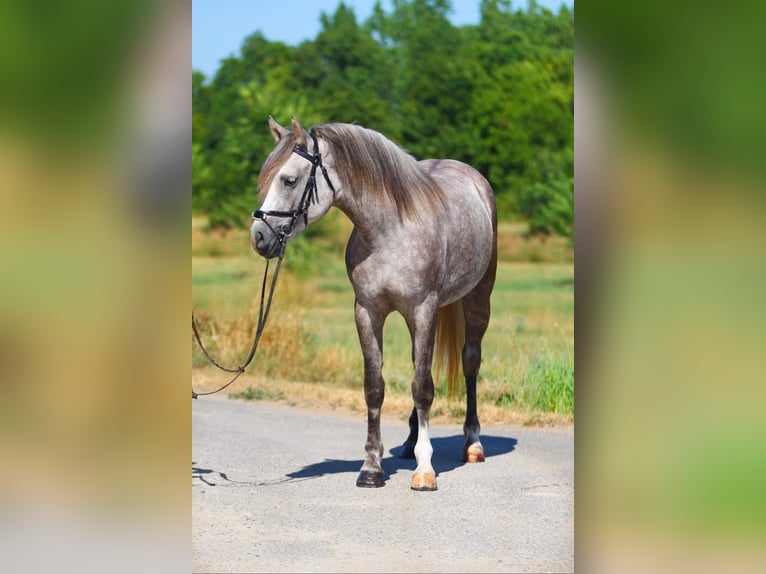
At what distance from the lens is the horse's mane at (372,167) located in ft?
19.8

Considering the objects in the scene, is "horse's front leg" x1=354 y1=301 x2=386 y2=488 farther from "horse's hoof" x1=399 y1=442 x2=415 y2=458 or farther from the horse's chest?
"horse's hoof" x1=399 y1=442 x2=415 y2=458

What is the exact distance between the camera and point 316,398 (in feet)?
31.1

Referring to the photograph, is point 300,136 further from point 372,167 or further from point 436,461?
point 436,461

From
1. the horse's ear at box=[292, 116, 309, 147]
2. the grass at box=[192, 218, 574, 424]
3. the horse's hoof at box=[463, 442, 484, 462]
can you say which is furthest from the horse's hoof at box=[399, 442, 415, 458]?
the horse's ear at box=[292, 116, 309, 147]

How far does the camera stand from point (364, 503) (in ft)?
18.9

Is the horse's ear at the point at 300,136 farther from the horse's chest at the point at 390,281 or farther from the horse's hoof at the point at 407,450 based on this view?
the horse's hoof at the point at 407,450

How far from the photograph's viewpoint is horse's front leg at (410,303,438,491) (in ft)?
20.1

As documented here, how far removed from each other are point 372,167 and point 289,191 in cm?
56
